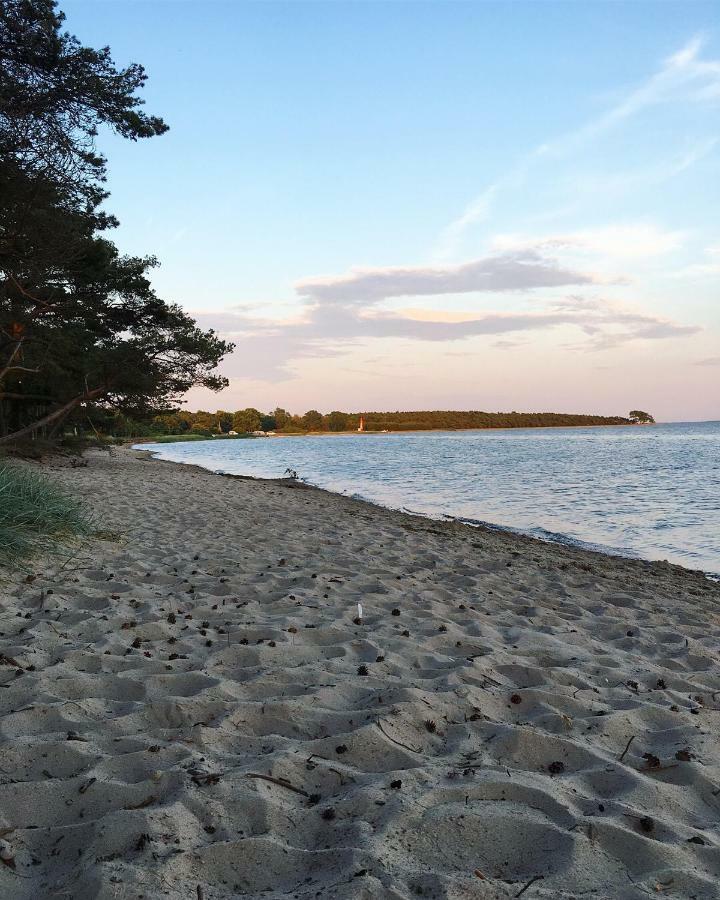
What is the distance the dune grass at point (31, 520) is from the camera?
5930mm

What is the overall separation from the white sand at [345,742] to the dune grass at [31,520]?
1.17ft

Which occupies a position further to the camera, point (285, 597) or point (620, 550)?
point (620, 550)

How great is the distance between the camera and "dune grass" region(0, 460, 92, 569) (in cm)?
593

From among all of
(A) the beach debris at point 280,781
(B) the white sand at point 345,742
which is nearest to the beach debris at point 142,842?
(B) the white sand at point 345,742

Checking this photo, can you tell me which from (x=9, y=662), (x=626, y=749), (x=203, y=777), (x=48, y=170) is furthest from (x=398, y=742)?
(x=48, y=170)

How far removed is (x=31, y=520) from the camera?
22.2 ft

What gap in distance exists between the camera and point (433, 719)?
10.2 feet

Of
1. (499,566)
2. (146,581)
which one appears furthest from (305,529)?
(146,581)

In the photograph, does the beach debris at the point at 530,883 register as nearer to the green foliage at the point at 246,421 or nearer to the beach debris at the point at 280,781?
the beach debris at the point at 280,781

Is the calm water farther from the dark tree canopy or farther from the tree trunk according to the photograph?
the dark tree canopy

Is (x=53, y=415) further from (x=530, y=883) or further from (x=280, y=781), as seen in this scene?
(x=530, y=883)

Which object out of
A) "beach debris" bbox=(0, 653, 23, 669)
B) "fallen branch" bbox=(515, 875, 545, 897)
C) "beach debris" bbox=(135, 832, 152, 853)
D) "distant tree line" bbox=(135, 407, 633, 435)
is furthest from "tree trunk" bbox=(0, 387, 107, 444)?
"distant tree line" bbox=(135, 407, 633, 435)

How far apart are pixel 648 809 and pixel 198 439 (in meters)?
121

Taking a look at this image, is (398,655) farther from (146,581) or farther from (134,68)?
(134,68)
